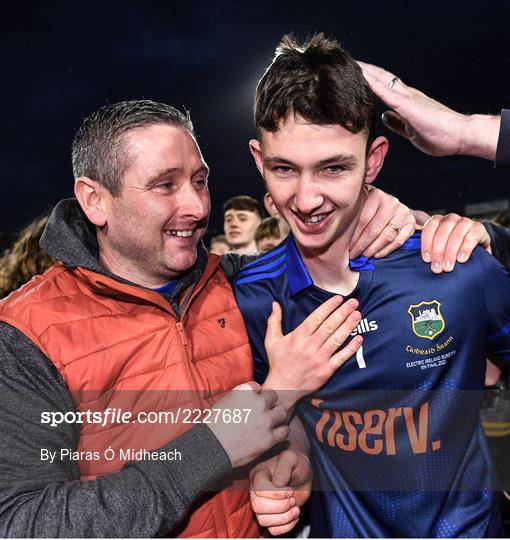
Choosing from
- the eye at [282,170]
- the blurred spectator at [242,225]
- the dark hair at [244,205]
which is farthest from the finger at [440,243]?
the dark hair at [244,205]

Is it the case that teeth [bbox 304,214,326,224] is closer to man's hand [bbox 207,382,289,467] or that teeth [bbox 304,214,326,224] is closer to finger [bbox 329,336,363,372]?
finger [bbox 329,336,363,372]

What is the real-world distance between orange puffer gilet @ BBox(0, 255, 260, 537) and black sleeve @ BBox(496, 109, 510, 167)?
0.89m

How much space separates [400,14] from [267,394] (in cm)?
1422

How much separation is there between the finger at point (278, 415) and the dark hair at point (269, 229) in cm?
338

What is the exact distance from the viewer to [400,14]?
13.3 m

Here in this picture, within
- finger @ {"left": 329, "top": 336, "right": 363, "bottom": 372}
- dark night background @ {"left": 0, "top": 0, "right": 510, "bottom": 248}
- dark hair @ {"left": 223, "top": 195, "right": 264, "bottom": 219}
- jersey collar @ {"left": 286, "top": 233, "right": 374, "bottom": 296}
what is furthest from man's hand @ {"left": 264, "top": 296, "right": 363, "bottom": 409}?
dark night background @ {"left": 0, "top": 0, "right": 510, "bottom": 248}

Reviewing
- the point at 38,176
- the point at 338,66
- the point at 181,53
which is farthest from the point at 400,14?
the point at 38,176

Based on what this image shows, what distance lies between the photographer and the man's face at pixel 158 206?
4.75 feet

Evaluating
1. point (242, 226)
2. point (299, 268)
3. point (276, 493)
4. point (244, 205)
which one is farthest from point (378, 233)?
point (244, 205)

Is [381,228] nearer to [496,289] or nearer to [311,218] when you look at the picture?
[311,218]

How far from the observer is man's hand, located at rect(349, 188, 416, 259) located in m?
1.49

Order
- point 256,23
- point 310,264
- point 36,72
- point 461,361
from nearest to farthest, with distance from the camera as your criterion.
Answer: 1. point 461,361
2. point 310,264
3. point 36,72
4. point 256,23

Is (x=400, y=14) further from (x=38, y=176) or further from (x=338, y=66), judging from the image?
(x=38, y=176)

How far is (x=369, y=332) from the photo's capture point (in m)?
1.49
